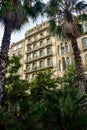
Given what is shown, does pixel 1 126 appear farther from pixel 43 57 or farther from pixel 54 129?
pixel 43 57

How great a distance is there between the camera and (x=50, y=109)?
7.79m

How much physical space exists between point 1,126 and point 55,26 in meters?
11.7

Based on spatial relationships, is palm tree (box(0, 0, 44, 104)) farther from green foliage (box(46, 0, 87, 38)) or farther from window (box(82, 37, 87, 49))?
window (box(82, 37, 87, 49))

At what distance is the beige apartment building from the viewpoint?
3105 centimetres

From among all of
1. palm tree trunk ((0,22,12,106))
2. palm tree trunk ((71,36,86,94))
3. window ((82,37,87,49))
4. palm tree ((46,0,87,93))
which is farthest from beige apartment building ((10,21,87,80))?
palm tree trunk ((0,22,12,106))

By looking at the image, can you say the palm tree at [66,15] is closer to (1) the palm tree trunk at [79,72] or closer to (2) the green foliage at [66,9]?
(2) the green foliage at [66,9]

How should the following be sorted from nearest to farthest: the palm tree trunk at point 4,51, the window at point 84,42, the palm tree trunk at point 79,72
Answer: the palm tree trunk at point 4,51
the palm tree trunk at point 79,72
the window at point 84,42

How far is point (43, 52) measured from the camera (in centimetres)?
3562

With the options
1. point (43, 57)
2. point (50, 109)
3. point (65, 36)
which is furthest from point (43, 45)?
point (50, 109)

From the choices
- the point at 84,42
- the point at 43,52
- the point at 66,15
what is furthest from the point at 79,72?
the point at 43,52

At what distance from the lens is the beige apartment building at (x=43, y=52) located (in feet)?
102

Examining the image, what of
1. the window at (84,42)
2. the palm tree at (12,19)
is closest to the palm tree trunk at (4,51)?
the palm tree at (12,19)

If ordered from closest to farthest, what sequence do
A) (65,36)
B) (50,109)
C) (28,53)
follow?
(50,109)
(65,36)
(28,53)

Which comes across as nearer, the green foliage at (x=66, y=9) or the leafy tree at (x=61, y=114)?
the leafy tree at (x=61, y=114)
